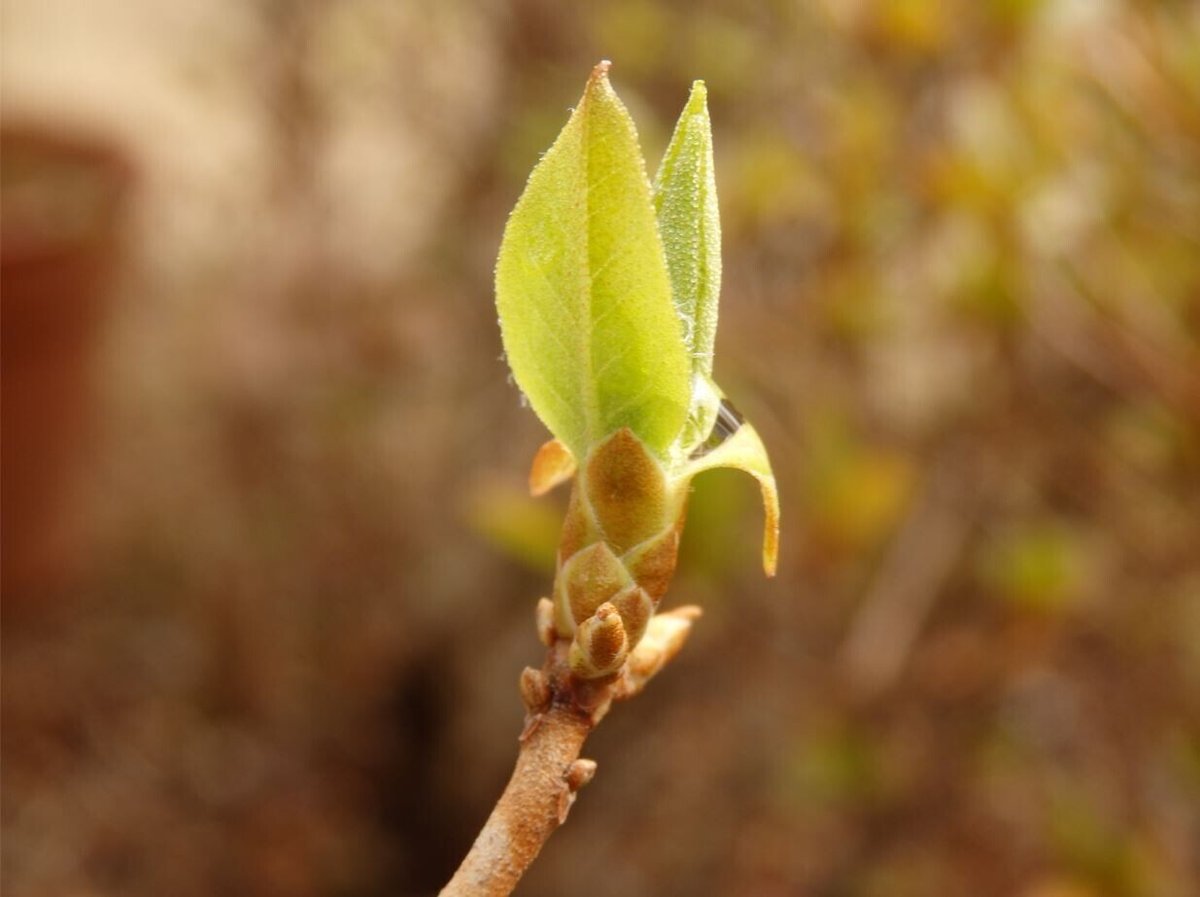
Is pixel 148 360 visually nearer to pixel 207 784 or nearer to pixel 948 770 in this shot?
pixel 207 784

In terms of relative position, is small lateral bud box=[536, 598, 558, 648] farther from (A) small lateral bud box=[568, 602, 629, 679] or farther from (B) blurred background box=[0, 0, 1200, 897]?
(B) blurred background box=[0, 0, 1200, 897]

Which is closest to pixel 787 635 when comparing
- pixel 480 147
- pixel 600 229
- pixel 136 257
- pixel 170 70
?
pixel 480 147

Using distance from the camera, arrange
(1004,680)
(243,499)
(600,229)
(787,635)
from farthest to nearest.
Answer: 1. (243,499)
2. (787,635)
3. (1004,680)
4. (600,229)

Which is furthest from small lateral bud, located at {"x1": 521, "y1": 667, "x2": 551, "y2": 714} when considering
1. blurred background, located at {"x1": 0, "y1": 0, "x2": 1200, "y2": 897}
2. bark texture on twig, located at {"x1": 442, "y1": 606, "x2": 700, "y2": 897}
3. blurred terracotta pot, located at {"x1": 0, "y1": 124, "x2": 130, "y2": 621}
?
blurred terracotta pot, located at {"x1": 0, "y1": 124, "x2": 130, "y2": 621}

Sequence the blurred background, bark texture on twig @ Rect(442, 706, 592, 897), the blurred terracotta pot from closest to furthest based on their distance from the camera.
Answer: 1. bark texture on twig @ Rect(442, 706, 592, 897)
2. the blurred background
3. the blurred terracotta pot

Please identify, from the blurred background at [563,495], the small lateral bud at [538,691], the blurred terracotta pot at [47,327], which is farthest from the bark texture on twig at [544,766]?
the blurred terracotta pot at [47,327]
